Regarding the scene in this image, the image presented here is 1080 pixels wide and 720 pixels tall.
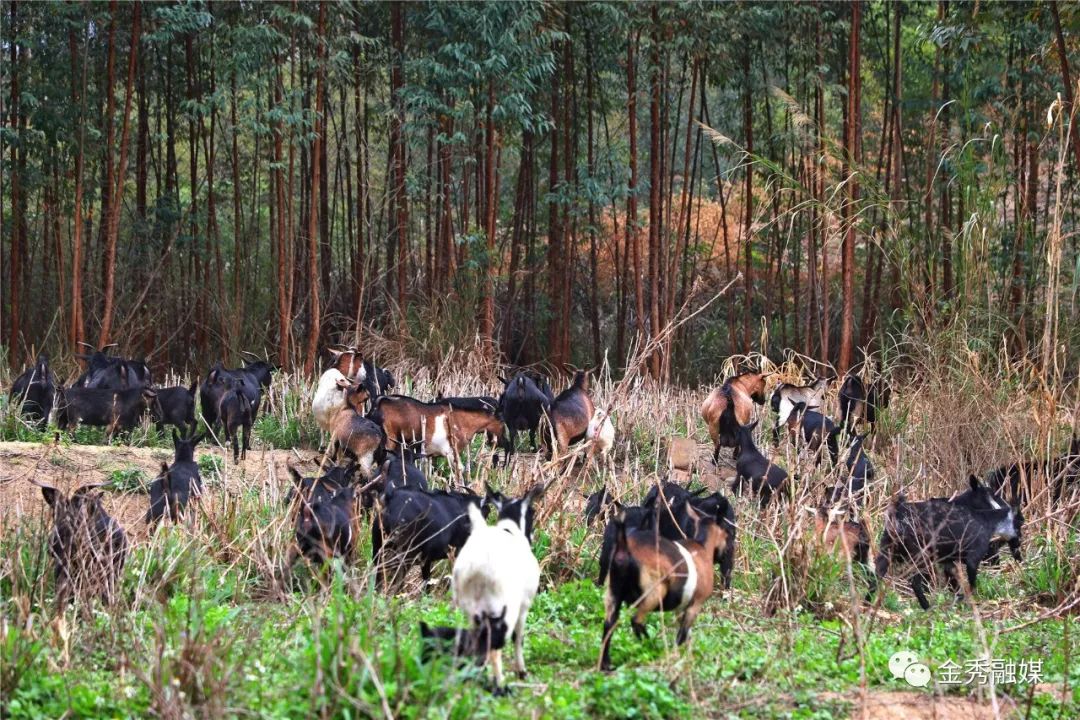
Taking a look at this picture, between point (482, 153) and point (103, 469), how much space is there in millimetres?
9879

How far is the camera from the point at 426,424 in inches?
329

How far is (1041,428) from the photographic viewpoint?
686 centimetres

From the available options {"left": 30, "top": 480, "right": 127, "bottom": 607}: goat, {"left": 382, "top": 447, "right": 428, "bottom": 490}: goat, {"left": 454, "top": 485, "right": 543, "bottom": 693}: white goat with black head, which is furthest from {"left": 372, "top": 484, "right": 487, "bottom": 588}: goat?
{"left": 454, "top": 485, "right": 543, "bottom": 693}: white goat with black head

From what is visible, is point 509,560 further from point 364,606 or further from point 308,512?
point 308,512

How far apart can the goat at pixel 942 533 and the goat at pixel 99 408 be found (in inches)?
222

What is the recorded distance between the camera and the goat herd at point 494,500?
14.4 ft

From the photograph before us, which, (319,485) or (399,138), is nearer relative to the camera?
(319,485)

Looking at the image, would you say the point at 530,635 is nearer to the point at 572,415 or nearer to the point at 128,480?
the point at 128,480

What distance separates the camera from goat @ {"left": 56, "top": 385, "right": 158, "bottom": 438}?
370 inches

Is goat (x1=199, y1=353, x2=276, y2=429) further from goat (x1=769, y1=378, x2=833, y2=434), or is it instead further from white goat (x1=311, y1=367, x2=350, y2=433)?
goat (x1=769, y1=378, x2=833, y2=434)

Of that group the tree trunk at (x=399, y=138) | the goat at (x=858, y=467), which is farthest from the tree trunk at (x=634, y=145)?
the goat at (x=858, y=467)

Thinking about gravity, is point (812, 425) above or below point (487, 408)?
below

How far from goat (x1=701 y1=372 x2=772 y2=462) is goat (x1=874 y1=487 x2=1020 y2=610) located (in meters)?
3.31

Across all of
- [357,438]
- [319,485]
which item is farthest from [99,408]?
[319,485]
